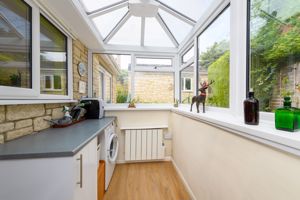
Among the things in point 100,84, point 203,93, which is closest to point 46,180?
point 203,93

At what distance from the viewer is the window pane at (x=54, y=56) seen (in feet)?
5.85

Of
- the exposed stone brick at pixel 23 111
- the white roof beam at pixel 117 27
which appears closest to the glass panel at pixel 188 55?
the white roof beam at pixel 117 27

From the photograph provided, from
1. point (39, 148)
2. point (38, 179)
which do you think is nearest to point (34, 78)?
point (39, 148)

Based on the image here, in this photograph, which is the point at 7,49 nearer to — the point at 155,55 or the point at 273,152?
the point at 273,152

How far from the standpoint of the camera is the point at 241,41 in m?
1.37

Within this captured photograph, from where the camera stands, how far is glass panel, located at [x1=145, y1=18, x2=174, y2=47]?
2943 millimetres

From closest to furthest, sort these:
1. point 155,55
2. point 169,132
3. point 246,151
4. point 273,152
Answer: point 273,152 → point 246,151 → point 169,132 → point 155,55

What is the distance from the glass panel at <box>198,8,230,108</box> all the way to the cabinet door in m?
1.41

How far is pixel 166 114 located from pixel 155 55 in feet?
4.18

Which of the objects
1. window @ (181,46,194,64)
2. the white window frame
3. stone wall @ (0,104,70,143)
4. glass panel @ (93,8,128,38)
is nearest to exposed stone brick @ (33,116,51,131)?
stone wall @ (0,104,70,143)

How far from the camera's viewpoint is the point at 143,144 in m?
2.95

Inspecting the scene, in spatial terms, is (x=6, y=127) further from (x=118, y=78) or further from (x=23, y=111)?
(x=118, y=78)

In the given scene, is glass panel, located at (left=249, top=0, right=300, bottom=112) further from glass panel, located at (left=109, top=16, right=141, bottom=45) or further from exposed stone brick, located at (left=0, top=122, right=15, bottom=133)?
glass panel, located at (left=109, top=16, right=141, bottom=45)

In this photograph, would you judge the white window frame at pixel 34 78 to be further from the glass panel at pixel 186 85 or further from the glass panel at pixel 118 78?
the glass panel at pixel 186 85
